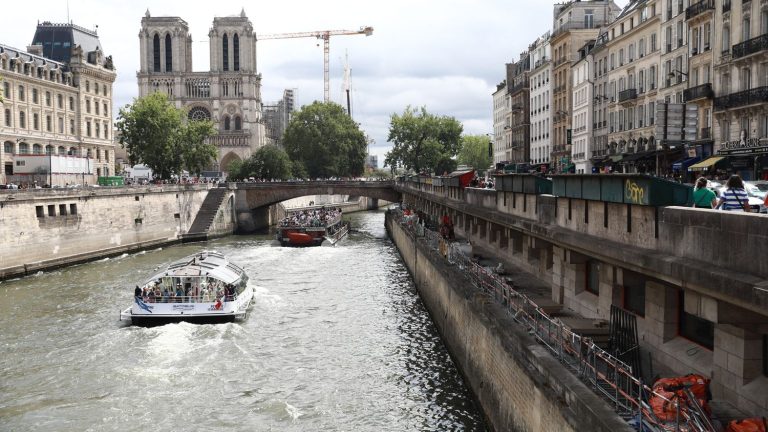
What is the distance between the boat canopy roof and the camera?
3031cm

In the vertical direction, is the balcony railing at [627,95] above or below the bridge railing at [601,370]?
above

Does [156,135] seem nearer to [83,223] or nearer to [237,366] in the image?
[83,223]

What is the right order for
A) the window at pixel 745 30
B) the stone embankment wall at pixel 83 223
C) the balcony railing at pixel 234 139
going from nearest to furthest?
the window at pixel 745 30 → the stone embankment wall at pixel 83 223 → the balcony railing at pixel 234 139

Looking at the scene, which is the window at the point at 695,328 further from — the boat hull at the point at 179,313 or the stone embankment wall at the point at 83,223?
the stone embankment wall at the point at 83,223

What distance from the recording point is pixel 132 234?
5800 cm

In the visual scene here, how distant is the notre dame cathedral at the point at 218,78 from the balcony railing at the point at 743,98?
12394 centimetres

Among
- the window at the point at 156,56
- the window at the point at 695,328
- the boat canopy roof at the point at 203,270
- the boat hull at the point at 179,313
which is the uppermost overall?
the window at the point at 156,56

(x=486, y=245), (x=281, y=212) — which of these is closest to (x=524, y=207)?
(x=486, y=245)

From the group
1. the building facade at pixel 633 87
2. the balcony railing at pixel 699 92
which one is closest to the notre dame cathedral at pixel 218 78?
the building facade at pixel 633 87

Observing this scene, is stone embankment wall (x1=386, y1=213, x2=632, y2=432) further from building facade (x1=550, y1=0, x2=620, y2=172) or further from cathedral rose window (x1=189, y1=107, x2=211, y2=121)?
cathedral rose window (x1=189, y1=107, x2=211, y2=121)

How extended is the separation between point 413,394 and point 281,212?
75.2 m

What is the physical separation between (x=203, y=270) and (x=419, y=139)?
95.3 m

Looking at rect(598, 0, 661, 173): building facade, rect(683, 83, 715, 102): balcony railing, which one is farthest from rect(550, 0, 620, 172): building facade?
rect(683, 83, 715, 102): balcony railing

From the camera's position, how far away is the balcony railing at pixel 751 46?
33.0 metres
